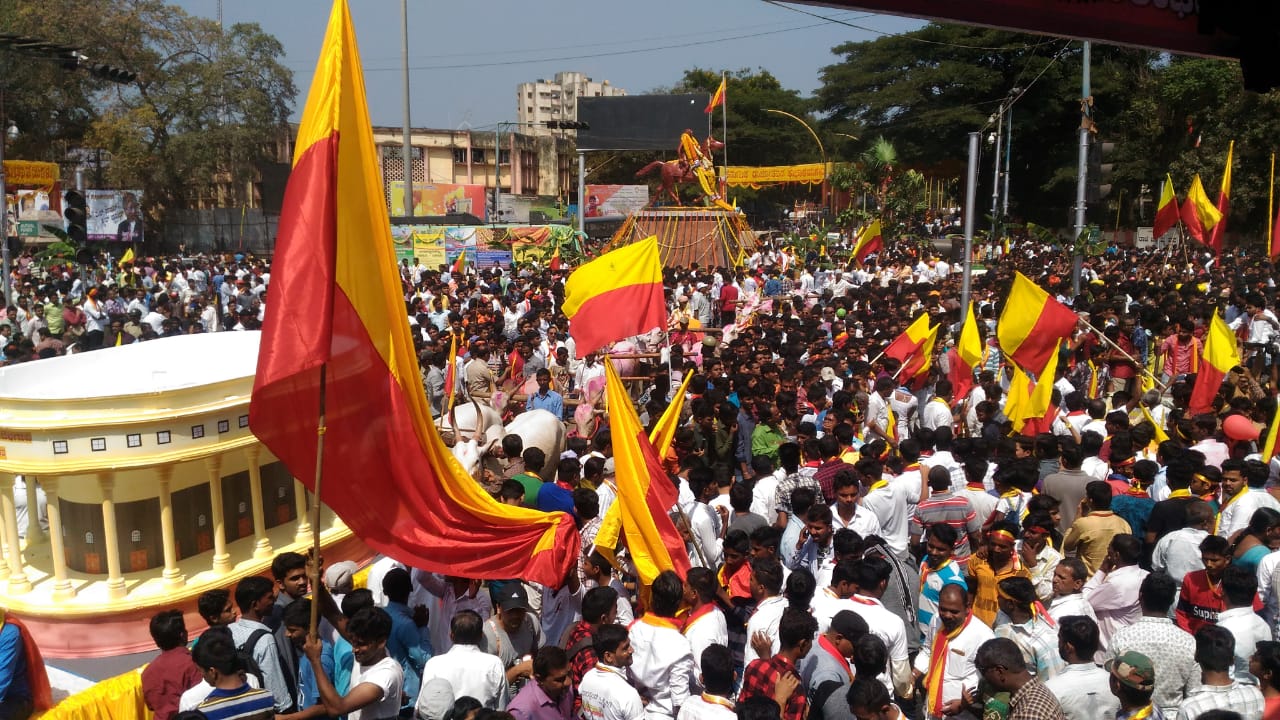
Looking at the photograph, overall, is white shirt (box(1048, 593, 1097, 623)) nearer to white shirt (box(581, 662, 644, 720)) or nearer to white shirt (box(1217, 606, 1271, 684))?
white shirt (box(1217, 606, 1271, 684))

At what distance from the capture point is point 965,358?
964 cm

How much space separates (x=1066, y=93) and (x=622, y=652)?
44.6m

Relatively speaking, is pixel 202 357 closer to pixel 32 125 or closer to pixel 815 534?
pixel 815 534

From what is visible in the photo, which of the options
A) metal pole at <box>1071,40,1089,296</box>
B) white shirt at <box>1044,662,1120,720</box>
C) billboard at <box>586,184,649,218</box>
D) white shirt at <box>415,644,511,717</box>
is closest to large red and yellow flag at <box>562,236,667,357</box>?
white shirt at <box>415,644,511,717</box>

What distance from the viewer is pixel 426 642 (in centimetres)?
500

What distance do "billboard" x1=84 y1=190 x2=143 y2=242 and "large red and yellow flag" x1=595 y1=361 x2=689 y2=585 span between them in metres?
32.3

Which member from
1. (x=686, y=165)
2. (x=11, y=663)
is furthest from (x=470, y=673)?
(x=686, y=165)

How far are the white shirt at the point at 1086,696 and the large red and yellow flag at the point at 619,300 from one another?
19.4ft

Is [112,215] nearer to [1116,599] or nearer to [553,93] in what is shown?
[1116,599]

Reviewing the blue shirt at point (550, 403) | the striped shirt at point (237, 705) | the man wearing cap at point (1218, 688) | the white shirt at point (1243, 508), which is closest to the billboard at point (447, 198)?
the blue shirt at point (550, 403)

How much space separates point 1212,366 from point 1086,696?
19.9ft

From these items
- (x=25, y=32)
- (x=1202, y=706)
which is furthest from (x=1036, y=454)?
(x=25, y=32)

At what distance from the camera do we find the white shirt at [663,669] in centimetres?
437

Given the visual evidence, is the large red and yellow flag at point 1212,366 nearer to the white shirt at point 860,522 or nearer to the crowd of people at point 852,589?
the crowd of people at point 852,589
